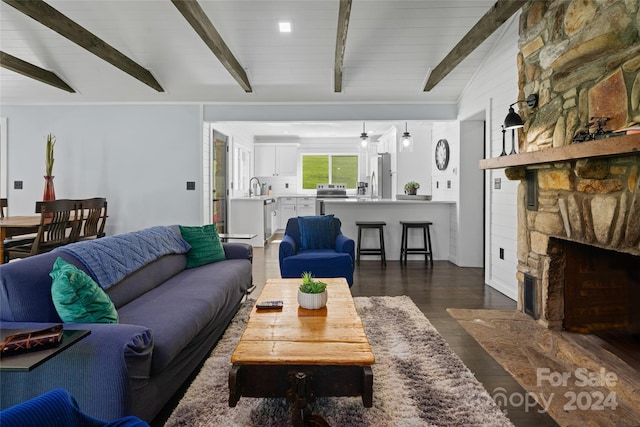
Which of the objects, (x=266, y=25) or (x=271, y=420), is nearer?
(x=271, y=420)

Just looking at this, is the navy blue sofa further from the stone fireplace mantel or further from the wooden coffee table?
the stone fireplace mantel

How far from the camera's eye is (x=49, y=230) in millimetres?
4008

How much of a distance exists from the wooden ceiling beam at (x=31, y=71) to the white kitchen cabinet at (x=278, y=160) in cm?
483

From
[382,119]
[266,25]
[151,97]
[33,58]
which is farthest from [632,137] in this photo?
[33,58]

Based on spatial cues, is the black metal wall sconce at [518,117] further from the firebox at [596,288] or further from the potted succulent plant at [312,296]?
the potted succulent plant at [312,296]

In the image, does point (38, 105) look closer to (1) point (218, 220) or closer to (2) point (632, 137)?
(1) point (218, 220)

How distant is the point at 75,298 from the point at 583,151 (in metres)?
2.83

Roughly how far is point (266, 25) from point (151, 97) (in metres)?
2.34

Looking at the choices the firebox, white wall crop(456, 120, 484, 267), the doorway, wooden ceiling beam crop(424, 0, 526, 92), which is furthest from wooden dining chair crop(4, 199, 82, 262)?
white wall crop(456, 120, 484, 267)

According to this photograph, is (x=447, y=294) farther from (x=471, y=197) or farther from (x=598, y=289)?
(x=471, y=197)

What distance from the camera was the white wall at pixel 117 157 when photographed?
5.70m

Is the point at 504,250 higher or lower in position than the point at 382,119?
lower

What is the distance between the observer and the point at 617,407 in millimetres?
2025

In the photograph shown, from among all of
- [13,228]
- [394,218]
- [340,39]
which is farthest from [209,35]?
[394,218]
